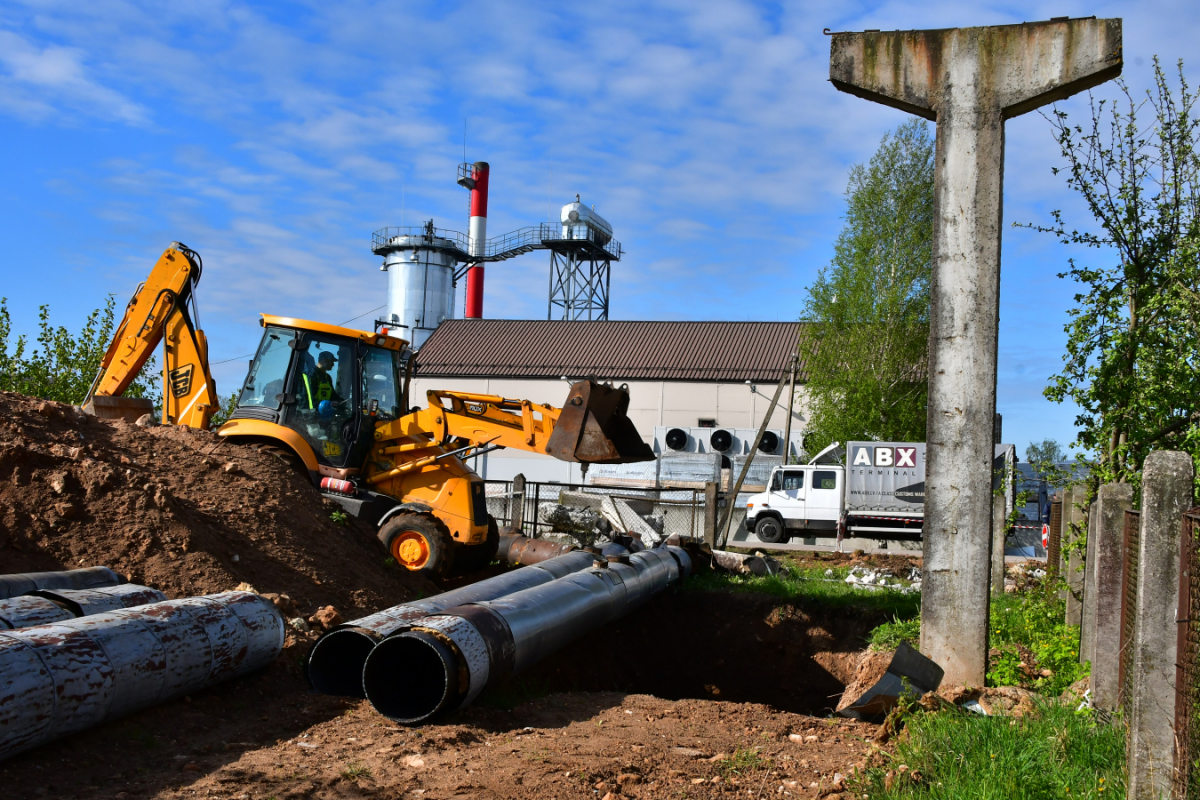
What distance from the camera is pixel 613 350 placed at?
3700cm

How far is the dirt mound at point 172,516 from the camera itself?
287 inches

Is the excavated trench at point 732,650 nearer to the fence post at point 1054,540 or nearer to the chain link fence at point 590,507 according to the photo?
the fence post at point 1054,540

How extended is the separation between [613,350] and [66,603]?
31715 millimetres

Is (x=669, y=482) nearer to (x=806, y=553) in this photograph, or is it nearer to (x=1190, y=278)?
(x=806, y=553)

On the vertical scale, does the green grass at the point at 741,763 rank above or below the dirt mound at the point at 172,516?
below

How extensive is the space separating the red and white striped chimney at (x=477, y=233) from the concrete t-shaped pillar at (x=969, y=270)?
4022 centimetres

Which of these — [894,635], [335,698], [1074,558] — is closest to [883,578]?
[894,635]

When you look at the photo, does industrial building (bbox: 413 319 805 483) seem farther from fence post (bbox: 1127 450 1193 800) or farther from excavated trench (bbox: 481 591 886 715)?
fence post (bbox: 1127 450 1193 800)

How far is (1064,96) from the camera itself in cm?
669

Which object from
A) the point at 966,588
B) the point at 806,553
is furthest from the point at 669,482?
the point at 966,588

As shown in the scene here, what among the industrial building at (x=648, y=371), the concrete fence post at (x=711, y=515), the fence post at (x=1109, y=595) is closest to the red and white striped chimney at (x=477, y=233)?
the industrial building at (x=648, y=371)

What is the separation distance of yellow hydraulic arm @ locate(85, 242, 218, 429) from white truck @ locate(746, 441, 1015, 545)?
14051 millimetres

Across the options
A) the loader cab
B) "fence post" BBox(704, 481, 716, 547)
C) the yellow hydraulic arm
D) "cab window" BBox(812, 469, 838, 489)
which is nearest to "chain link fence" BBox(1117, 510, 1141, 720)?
the loader cab

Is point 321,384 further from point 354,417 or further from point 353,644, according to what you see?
point 353,644
